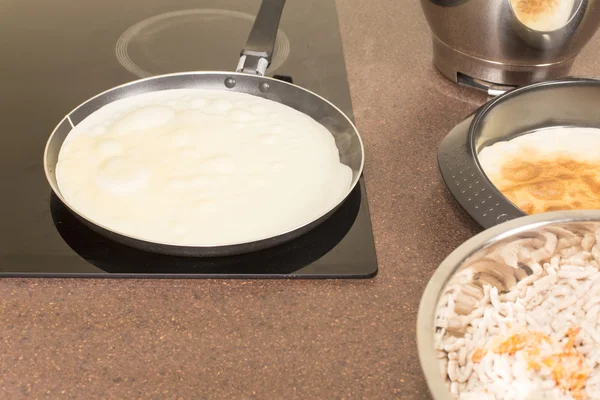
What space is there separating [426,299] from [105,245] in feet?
1.37

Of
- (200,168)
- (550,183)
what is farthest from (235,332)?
(550,183)

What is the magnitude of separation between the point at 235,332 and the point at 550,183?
448mm

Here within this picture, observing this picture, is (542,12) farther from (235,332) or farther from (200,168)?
(235,332)

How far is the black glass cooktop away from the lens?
2.53ft

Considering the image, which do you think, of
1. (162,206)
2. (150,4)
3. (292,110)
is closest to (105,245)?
(162,206)

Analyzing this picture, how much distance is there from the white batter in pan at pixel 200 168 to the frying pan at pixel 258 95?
1cm

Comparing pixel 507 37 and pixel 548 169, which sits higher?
pixel 507 37

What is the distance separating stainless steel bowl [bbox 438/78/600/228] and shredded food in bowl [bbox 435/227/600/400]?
0.13m

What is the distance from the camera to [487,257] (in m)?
0.62

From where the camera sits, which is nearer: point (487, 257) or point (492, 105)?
point (487, 257)

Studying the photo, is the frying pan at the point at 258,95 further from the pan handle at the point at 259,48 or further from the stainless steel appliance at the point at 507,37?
the stainless steel appliance at the point at 507,37

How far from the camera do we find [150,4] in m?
1.33

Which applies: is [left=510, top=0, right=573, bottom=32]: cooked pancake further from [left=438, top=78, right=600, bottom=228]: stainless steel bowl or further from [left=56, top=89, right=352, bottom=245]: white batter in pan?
[left=56, top=89, right=352, bottom=245]: white batter in pan

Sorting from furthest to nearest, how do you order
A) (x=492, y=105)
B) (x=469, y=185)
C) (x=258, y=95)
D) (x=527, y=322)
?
(x=258, y=95) < (x=492, y=105) < (x=469, y=185) < (x=527, y=322)
